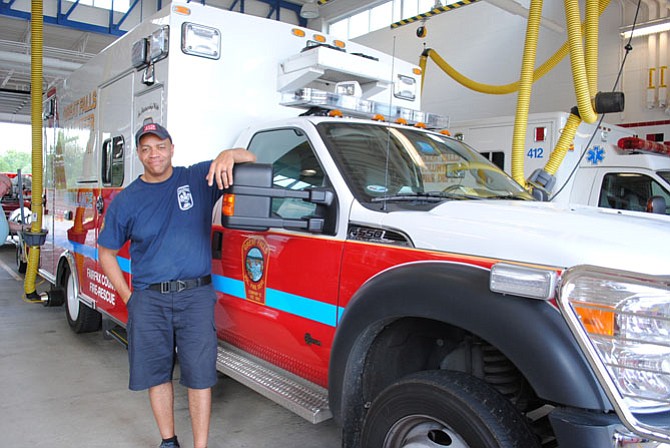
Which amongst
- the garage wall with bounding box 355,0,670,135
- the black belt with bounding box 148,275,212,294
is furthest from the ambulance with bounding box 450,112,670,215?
the black belt with bounding box 148,275,212,294

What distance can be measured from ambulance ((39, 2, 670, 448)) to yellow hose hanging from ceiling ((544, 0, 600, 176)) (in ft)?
5.33

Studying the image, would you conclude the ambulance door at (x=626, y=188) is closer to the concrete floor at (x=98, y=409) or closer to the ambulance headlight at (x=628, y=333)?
the concrete floor at (x=98, y=409)

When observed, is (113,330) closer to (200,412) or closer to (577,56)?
(200,412)

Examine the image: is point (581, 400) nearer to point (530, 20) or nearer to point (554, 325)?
point (554, 325)

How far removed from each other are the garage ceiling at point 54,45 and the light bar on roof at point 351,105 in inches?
248

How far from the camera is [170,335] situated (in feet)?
10.2

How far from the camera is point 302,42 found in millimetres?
4535

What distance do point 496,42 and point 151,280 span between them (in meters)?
12.4

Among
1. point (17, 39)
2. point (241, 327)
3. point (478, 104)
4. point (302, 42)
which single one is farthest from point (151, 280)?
point (17, 39)

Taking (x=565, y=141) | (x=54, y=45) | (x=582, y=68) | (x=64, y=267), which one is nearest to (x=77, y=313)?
(x=64, y=267)

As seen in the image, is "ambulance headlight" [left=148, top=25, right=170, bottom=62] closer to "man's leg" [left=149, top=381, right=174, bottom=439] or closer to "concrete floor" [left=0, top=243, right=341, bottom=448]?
"man's leg" [left=149, top=381, right=174, bottom=439]

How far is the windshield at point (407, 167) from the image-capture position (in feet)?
9.23

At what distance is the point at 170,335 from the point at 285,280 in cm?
69

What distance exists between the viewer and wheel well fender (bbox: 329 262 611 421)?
1.80 metres
